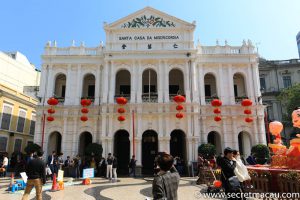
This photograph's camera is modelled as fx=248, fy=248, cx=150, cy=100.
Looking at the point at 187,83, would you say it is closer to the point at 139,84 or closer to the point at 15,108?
the point at 139,84

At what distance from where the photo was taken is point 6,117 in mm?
28219

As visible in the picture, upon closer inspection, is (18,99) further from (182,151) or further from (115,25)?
(182,151)

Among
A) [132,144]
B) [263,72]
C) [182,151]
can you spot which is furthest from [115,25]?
[263,72]

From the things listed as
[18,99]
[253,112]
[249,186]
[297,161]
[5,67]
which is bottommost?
[249,186]

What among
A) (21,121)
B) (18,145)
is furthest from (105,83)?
(18,145)

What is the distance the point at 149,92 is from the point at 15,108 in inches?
689

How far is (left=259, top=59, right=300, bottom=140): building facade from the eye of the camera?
36938 millimetres

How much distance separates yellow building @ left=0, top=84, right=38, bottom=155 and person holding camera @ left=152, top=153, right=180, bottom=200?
94.1ft

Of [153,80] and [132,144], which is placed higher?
[153,80]

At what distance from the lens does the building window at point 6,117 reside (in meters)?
27.8

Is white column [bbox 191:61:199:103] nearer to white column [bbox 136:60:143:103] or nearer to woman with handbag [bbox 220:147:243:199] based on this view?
white column [bbox 136:60:143:103]

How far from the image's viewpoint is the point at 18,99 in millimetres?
29953

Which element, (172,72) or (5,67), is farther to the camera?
(5,67)

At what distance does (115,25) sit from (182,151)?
14381 millimetres
